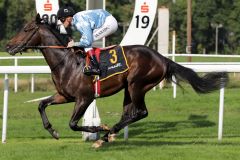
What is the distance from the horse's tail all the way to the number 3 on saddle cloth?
0.68 m

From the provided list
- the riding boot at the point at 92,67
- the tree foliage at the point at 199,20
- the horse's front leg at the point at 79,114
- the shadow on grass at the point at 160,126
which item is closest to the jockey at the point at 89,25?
the riding boot at the point at 92,67

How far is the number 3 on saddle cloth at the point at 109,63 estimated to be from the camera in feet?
22.2

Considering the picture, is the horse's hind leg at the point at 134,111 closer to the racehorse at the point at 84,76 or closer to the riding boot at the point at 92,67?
the racehorse at the point at 84,76

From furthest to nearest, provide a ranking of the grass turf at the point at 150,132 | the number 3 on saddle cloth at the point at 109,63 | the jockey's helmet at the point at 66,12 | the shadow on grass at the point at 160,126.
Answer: the shadow on grass at the point at 160,126, the jockey's helmet at the point at 66,12, the number 3 on saddle cloth at the point at 109,63, the grass turf at the point at 150,132

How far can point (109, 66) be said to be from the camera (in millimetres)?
6809

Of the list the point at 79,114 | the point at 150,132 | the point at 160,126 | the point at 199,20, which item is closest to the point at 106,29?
the point at 79,114

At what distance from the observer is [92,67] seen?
6664 millimetres

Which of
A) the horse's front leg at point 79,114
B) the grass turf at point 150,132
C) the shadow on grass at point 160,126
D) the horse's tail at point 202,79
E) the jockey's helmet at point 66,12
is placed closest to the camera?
the grass turf at point 150,132

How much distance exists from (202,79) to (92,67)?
4.95 feet

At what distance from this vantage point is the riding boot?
21.7ft

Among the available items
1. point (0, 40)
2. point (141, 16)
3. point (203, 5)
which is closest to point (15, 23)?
point (0, 40)

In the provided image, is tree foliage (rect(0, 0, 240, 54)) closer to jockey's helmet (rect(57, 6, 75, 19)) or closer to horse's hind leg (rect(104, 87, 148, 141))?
horse's hind leg (rect(104, 87, 148, 141))

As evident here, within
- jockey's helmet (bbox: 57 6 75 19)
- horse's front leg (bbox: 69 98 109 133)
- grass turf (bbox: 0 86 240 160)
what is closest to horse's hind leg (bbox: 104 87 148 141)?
grass turf (bbox: 0 86 240 160)

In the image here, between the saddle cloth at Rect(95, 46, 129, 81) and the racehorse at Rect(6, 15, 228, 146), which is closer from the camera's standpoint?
the racehorse at Rect(6, 15, 228, 146)
